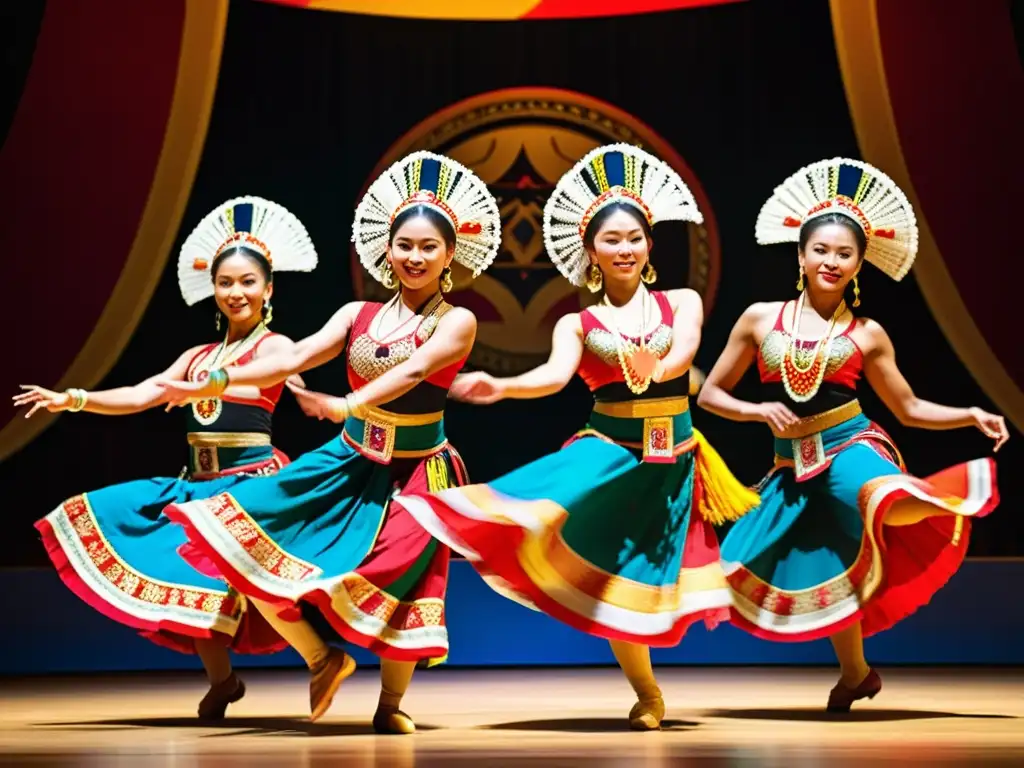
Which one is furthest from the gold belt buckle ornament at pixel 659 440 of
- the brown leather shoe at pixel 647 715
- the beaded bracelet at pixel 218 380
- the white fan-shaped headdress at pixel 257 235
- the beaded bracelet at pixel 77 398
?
the beaded bracelet at pixel 77 398

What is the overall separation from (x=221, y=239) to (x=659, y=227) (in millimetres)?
1877

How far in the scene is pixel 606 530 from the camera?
13.1ft

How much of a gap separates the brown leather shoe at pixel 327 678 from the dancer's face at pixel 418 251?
2.82ft

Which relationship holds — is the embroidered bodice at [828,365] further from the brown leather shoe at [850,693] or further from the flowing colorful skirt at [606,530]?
the brown leather shoe at [850,693]

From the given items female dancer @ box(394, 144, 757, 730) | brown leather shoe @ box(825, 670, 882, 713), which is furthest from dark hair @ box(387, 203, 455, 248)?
brown leather shoe @ box(825, 670, 882, 713)

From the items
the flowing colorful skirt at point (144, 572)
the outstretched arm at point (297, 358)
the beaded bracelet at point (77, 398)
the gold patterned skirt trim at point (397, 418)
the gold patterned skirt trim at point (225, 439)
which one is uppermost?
the outstretched arm at point (297, 358)

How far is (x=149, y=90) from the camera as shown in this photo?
5.71m

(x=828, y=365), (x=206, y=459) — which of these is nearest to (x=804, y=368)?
(x=828, y=365)

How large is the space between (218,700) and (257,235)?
1.19 meters

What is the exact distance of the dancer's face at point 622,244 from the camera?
4164 millimetres

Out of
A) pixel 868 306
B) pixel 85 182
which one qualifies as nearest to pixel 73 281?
pixel 85 182

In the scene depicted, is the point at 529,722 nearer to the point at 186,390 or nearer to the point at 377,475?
the point at 377,475

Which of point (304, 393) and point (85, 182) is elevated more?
point (85, 182)

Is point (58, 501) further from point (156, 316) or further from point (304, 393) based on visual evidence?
point (304, 393)
